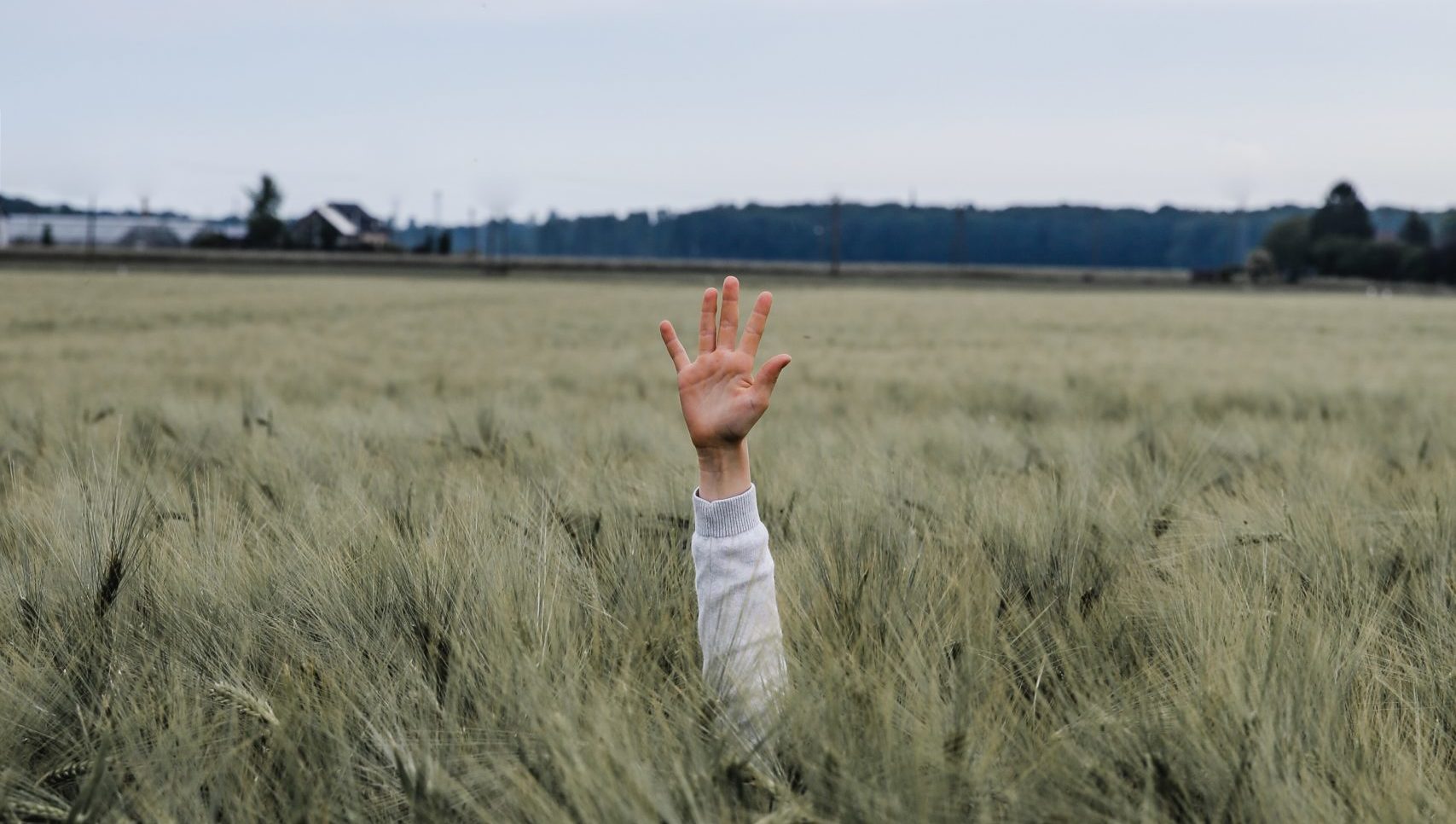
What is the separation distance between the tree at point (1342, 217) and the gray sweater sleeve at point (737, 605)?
90.0 metres

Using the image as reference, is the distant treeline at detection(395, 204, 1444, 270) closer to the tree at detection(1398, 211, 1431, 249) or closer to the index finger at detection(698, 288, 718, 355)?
the tree at detection(1398, 211, 1431, 249)

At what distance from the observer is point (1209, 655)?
1.26 metres

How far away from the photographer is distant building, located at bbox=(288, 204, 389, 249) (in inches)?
2680

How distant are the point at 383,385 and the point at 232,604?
5281mm

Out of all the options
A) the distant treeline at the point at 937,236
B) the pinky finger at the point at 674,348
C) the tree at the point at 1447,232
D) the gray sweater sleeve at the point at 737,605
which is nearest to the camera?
the gray sweater sleeve at the point at 737,605

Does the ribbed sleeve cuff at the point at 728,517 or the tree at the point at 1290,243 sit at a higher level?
the tree at the point at 1290,243

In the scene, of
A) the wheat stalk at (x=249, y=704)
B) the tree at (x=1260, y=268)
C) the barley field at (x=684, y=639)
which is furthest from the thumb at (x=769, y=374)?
the tree at (x=1260, y=268)

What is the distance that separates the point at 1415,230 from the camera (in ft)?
258

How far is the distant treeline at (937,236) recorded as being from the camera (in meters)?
136

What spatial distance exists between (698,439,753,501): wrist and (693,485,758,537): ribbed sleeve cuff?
0.07 feet

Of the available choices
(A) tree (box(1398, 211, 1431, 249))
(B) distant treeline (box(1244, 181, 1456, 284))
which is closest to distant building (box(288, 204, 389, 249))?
(B) distant treeline (box(1244, 181, 1456, 284))

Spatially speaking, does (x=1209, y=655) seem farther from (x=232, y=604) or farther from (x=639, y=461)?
(x=639, y=461)

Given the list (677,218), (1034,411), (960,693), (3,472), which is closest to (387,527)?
(960,693)

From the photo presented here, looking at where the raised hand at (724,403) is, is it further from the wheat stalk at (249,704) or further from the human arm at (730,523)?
the wheat stalk at (249,704)
